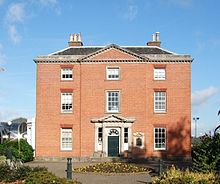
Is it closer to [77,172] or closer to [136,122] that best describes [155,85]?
[136,122]

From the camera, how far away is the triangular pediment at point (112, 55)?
1711 inches

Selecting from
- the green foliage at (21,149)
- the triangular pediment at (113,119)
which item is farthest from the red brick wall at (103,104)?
the green foliage at (21,149)

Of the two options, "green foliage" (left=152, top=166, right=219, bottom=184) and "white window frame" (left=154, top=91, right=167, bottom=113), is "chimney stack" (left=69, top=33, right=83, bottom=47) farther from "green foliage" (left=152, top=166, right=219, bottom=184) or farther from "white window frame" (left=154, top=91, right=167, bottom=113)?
"green foliage" (left=152, top=166, right=219, bottom=184)

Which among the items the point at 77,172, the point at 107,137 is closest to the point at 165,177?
the point at 77,172

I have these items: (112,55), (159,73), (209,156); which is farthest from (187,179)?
(112,55)

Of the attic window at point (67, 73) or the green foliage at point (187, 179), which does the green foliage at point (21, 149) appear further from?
the green foliage at point (187, 179)

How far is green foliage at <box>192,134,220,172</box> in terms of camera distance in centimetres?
1984

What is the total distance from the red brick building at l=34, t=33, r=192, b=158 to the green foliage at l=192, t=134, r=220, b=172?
865 inches

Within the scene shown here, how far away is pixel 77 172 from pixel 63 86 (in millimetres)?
17617

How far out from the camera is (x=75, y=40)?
4791cm

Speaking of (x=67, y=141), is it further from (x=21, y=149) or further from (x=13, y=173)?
(x=13, y=173)

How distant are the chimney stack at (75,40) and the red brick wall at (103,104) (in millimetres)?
4691

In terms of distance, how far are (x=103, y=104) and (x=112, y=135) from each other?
3.25 m

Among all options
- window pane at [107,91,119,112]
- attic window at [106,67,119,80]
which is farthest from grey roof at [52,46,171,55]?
window pane at [107,91,119,112]
